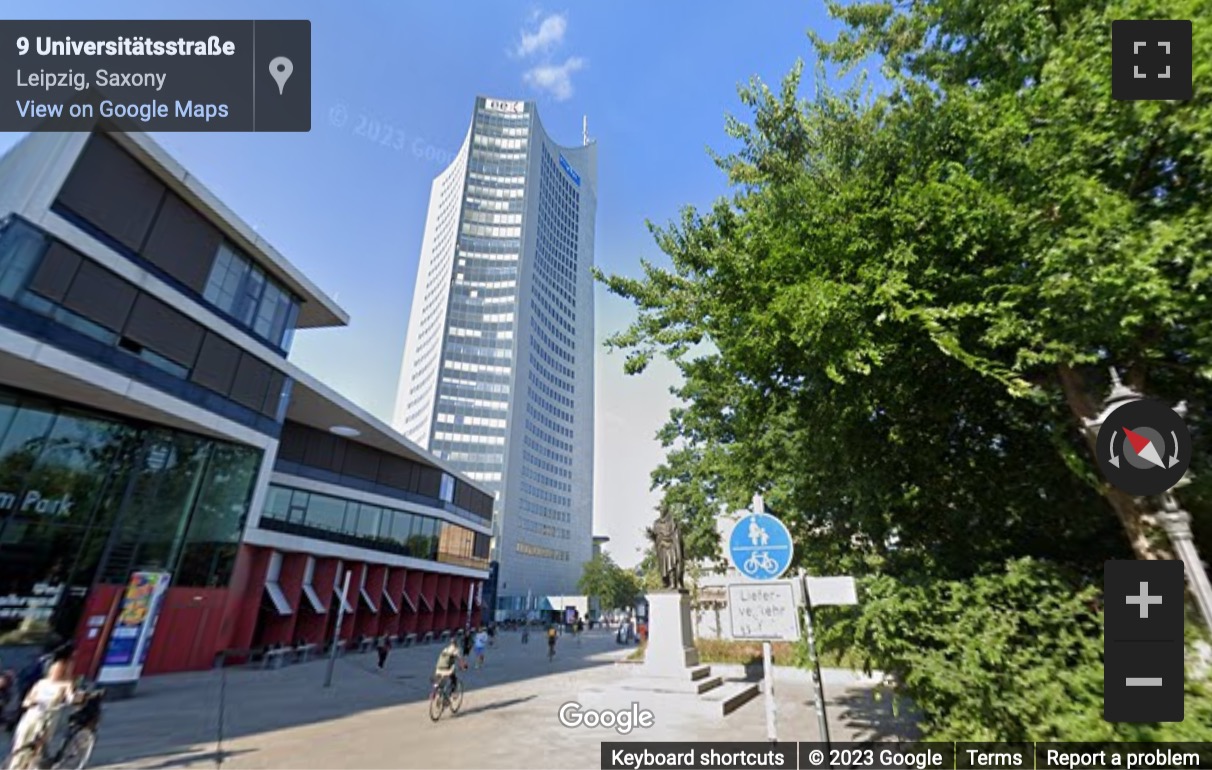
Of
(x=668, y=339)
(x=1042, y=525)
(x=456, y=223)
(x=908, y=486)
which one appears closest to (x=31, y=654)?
(x=668, y=339)

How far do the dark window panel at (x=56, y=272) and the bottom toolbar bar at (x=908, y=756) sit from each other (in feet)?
62.2

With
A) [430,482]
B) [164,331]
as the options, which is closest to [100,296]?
[164,331]

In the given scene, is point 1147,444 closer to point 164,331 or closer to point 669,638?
point 669,638

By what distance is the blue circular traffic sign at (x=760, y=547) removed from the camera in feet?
15.8

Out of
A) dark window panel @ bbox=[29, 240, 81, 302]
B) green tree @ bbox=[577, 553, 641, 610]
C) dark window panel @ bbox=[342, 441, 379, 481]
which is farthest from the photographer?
green tree @ bbox=[577, 553, 641, 610]

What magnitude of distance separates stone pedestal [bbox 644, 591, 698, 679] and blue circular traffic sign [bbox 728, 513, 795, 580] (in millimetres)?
8860

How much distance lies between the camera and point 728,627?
4645 millimetres

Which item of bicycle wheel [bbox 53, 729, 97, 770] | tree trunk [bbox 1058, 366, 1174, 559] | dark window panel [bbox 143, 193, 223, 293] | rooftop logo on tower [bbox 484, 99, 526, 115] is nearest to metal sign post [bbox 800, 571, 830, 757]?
tree trunk [bbox 1058, 366, 1174, 559]

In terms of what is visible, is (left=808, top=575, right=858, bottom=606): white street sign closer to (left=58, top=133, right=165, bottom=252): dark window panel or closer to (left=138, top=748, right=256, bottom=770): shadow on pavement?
(left=138, top=748, right=256, bottom=770): shadow on pavement

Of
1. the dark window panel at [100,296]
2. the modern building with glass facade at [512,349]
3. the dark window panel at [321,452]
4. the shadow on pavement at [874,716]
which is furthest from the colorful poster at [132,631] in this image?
the modern building with glass facade at [512,349]

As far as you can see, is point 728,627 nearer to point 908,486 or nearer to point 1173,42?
point 908,486

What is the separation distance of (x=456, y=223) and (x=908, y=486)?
106921 millimetres

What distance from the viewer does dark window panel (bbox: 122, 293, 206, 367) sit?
16938 millimetres

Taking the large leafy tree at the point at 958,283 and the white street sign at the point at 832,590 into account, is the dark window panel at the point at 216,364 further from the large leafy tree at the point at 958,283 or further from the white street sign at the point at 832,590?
the white street sign at the point at 832,590
